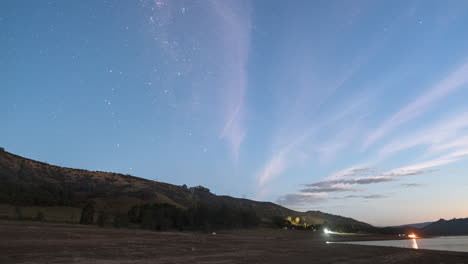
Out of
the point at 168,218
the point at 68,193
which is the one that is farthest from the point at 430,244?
the point at 68,193

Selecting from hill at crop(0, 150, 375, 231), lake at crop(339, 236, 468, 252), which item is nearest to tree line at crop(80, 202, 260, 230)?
hill at crop(0, 150, 375, 231)

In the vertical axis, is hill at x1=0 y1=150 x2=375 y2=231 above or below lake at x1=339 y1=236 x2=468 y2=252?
above

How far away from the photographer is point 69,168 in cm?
13050

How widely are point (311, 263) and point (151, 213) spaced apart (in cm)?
5126

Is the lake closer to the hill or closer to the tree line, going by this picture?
the tree line

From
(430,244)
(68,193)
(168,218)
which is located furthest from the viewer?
(68,193)

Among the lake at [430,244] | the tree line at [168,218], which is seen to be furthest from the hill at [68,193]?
the lake at [430,244]

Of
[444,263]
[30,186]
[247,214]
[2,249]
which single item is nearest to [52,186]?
[30,186]

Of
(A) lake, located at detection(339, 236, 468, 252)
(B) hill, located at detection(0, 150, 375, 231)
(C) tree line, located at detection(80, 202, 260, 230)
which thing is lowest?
(A) lake, located at detection(339, 236, 468, 252)

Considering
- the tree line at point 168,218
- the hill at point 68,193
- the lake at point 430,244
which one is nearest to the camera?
the lake at point 430,244

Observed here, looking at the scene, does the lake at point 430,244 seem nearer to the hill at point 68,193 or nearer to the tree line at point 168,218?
the tree line at point 168,218

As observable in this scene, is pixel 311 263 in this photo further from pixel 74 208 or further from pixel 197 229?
pixel 74 208

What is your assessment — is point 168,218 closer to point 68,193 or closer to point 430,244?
point 68,193

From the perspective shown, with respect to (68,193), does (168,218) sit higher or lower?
lower
